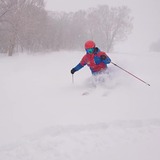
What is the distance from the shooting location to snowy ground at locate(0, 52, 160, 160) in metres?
3.48

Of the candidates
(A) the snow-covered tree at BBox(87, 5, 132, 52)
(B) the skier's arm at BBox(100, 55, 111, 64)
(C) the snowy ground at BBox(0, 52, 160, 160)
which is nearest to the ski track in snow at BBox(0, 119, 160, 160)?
(C) the snowy ground at BBox(0, 52, 160, 160)

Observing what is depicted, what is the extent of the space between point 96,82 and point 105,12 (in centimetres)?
2761

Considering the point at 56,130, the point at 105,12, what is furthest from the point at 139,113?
the point at 105,12

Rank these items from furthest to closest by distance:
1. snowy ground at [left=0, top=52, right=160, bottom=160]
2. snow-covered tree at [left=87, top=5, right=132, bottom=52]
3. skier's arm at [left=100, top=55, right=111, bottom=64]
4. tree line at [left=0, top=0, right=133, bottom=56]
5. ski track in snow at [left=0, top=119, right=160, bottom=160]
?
1. snow-covered tree at [left=87, top=5, right=132, bottom=52]
2. tree line at [left=0, top=0, right=133, bottom=56]
3. skier's arm at [left=100, top=55, right=111, bottom=64]
4. snowy ground at [left=0, top=52, right=160, bottom=160]
5. ski track in snow at [left=0, top=119, right=160, bottom=160]

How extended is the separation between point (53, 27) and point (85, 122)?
1872 centimetres

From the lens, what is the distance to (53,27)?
2153cm

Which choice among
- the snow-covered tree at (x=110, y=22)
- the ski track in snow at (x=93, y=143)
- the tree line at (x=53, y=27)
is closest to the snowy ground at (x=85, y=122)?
the ski track in snow at (x=93, y=143)

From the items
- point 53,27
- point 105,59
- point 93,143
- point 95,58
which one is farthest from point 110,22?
point 93,143

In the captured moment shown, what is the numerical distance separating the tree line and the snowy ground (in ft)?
37.6

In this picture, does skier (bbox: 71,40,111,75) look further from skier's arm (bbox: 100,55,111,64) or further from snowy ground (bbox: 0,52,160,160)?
snowy ground (bbox: 0,52,160,160)

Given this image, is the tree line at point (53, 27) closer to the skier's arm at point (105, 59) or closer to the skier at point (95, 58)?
the skier at point (95, 58)

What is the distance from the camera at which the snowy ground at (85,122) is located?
3484 millimetres

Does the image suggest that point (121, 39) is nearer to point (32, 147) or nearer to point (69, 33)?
point (69, 33)

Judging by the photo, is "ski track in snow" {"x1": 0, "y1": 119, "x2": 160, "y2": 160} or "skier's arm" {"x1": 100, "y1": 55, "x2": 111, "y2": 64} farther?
"skier's arm" {"x1": 100, "y1": 55, "x2": 111, "y2": 64}
